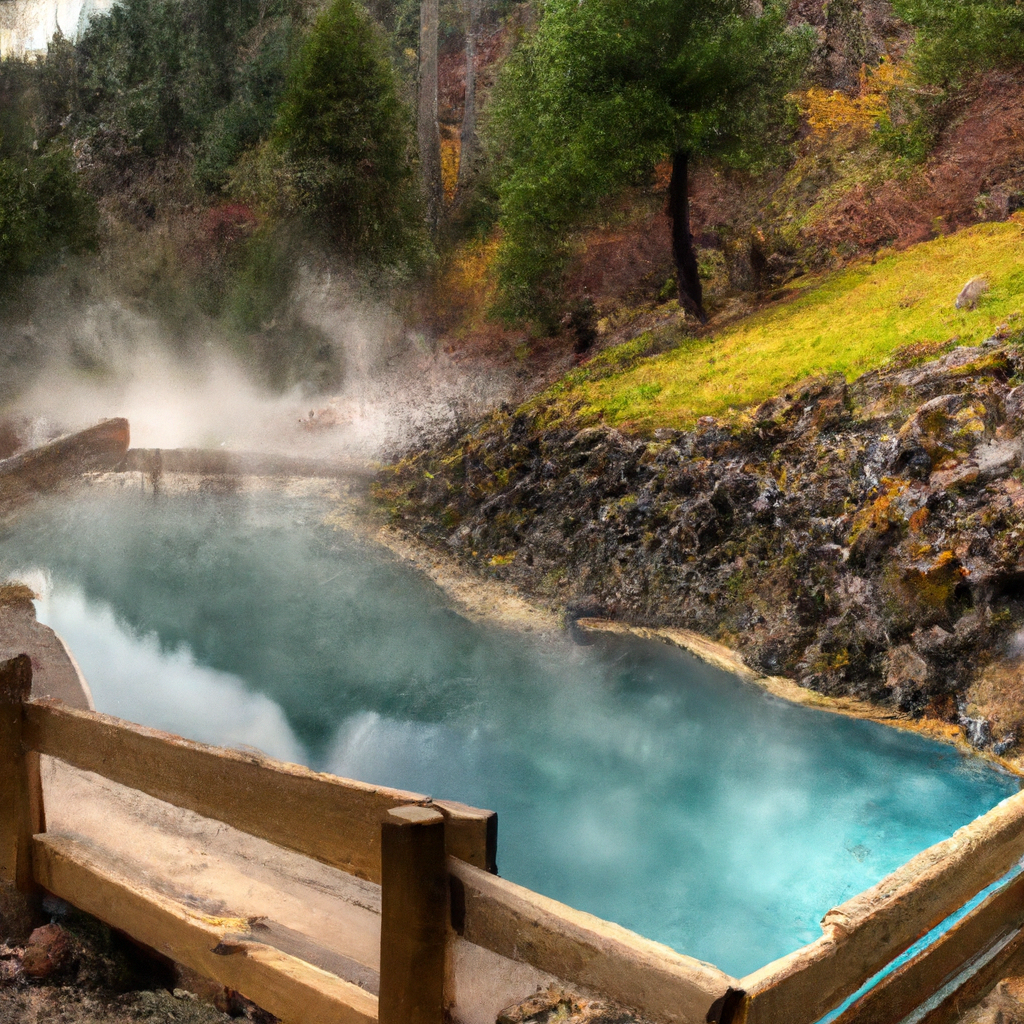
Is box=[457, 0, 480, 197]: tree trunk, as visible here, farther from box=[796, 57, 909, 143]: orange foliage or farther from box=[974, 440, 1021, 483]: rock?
box=[974, 440, 1021, 483]: rock

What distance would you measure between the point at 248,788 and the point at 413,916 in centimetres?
78

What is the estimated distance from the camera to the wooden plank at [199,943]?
8.48 ft

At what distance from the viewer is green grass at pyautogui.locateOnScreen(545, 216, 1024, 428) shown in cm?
684

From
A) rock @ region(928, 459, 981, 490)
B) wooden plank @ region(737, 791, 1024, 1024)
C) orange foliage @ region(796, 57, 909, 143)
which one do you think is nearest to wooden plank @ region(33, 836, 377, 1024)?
wooden plank @ region(737, 791, 1024, 1024)

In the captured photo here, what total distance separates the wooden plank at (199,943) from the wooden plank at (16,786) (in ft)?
0.17

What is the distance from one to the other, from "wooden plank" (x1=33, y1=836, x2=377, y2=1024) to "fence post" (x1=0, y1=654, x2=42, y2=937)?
2.3 inches

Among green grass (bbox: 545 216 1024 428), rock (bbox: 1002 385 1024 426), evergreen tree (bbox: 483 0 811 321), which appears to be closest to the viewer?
rock (bbox: 1002 385 1024 426)

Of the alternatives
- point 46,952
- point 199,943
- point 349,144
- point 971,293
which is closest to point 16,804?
point 46,952

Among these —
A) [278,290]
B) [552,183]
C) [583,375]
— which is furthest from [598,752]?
[278,290]

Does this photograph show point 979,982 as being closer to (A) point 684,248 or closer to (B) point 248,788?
(B) point 248,788

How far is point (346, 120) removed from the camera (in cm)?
1235

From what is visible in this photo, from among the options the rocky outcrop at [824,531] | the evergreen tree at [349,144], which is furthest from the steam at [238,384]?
the rocky outcrop at [824,531]

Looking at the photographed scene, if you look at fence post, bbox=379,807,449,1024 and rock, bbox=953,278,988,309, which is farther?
rock, bbox=953,278,988,309

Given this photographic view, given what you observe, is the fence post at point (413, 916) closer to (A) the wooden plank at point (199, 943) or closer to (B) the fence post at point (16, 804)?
(A) the wooden plank at point (199, 943)
